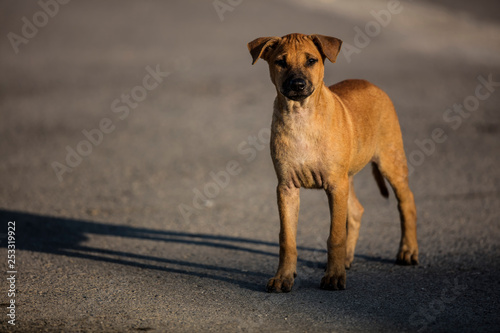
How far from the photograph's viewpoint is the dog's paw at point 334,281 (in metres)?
5.22

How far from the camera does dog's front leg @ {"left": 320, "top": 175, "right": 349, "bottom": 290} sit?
17.2 ft

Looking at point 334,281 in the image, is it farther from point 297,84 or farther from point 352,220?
point 297,84

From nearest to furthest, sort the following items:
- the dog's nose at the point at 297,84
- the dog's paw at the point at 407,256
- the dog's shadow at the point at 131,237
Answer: the dog's nose at the point at 297,84
the dog's shadow at the point at 131,237
the dog's paw at the point at 407,256

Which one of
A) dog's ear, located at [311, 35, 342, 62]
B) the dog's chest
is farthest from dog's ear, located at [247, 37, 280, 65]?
the dog's chest

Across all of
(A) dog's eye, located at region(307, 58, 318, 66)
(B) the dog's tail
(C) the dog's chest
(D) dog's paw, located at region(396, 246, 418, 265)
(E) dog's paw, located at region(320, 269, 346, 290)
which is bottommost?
(E) dog's paw, located at region(320, 269, 346, 290)

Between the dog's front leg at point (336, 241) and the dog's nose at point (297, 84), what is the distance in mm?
889

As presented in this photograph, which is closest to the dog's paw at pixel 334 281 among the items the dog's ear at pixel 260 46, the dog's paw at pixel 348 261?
the dog's paw at pixel 348 261

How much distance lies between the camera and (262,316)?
4.68 m

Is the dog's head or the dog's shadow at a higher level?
the dog's head

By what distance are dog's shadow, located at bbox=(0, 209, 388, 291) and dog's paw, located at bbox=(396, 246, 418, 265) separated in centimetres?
25

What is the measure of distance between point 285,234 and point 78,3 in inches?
929

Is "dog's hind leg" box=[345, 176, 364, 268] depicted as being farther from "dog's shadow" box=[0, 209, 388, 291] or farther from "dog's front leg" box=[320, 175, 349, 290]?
"dog's front leg" box=[320, 175, 349, 290]

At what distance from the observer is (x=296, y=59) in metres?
5.12

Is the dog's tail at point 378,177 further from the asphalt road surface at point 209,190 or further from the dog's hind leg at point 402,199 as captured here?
the asphalt road surface at point 209,190
